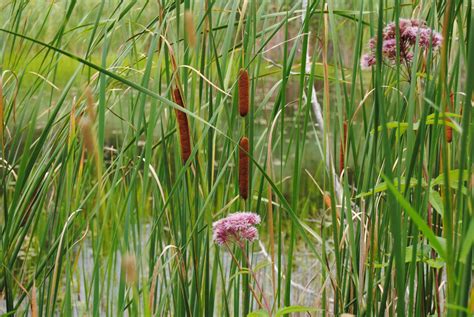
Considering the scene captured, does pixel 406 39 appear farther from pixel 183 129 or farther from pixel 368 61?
pixel 183 129

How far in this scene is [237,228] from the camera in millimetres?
1054

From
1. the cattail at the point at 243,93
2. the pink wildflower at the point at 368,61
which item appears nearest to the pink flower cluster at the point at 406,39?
the pink wildflower at the point at 368,61

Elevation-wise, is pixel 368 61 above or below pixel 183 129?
above

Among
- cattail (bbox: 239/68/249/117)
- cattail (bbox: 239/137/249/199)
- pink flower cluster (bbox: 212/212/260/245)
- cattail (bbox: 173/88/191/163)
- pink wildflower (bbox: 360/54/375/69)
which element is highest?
pink wildflower (bbox: 360/54/375/69)

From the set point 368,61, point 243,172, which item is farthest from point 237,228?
point 368,61

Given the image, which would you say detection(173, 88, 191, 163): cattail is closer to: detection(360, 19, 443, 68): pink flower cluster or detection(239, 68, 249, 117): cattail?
detection(239, 68, 249, 117): cattail

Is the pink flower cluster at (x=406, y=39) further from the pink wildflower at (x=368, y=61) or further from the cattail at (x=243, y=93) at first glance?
the cattail at (x=243, y=93)

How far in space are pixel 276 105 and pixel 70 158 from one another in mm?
343

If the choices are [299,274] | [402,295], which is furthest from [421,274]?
[299,274]

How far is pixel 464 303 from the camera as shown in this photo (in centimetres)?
75

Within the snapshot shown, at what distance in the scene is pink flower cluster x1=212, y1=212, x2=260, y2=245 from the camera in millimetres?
1046

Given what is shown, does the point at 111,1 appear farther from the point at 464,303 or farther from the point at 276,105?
the point at 464,303

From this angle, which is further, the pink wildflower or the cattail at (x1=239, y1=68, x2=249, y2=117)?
the pink wildflower

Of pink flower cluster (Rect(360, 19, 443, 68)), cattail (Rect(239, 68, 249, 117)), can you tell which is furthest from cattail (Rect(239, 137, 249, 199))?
pink flower cluster (Rect(360, 19, 443, 68))
